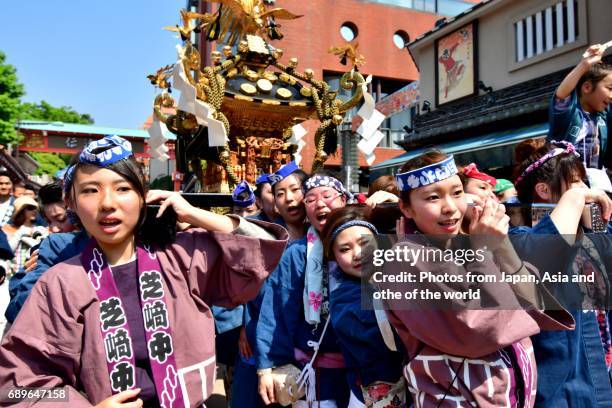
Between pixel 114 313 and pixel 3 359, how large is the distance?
1.04 ft

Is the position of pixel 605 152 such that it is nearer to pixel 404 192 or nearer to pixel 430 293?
pixel 404 192

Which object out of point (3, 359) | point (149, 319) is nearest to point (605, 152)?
point (149, 319)

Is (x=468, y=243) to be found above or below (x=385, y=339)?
above

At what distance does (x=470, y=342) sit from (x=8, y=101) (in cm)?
2333

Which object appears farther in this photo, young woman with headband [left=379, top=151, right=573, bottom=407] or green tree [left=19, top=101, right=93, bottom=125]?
green tree [left=19, top=101, right=93, bottom=125]

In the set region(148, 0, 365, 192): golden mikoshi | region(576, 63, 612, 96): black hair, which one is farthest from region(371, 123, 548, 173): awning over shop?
region(576, 63, 612, 96): black hair

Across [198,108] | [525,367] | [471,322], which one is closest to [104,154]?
[471,322]

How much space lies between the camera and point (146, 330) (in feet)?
4.75

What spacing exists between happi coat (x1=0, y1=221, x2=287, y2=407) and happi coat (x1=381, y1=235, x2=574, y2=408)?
56 cm

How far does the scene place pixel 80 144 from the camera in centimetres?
2756

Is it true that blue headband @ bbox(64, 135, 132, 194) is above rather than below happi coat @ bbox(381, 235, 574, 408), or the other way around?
above

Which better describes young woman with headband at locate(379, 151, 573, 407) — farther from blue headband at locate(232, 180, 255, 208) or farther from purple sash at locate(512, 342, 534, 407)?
blue headband at locate(232, 180, 255, 208)

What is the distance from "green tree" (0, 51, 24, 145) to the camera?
766 inches

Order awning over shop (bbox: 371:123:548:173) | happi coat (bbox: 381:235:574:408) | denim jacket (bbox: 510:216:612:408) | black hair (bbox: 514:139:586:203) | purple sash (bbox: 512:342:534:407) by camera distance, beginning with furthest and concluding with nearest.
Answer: awning over shop (bbox: 371:123:548:173)
black hair (bbox: 514:139:586:203)
denim jacket (bbox: 510:216:612:408)
purple sash (bbox: 512:342:534:407)
happi coat (bbox: 381:235:574:408)
